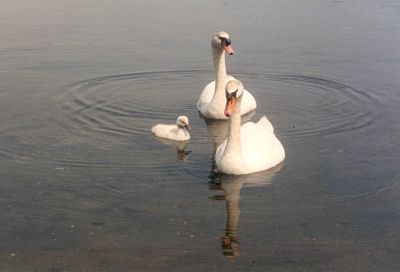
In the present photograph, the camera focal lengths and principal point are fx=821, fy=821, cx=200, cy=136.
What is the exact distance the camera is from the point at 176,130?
11984 mm

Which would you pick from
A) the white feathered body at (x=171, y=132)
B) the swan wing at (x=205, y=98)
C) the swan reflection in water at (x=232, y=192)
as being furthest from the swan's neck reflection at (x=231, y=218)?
the swan wing at (x=205, y=98)

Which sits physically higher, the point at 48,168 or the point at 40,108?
the point at 40,108

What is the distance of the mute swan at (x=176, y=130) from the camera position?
39.2 feet

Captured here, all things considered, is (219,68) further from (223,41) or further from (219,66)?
A: (223,41)

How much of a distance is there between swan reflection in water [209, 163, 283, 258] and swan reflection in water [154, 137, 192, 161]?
0.86 metres

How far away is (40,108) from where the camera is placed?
540 inches

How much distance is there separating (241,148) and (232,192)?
3.23 feet

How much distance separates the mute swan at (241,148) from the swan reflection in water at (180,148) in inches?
19.6

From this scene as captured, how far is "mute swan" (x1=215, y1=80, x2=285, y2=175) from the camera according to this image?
1051 centimetres

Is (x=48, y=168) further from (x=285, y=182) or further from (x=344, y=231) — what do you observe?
(x=344, y=231)

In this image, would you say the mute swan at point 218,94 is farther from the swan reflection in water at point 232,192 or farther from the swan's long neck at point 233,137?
the swan reflection in water at point 232,192

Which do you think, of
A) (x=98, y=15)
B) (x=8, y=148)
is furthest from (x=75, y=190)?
(x=98, y=15)

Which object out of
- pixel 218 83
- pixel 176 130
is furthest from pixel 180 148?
pixel 218 83

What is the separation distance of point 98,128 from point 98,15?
1142cm
